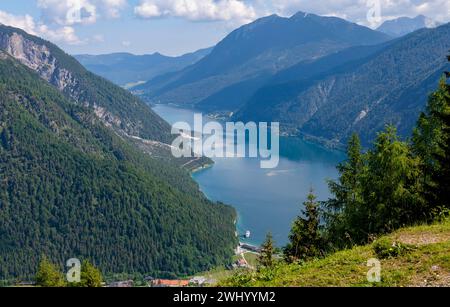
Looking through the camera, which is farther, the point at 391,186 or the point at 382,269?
the point at 391,186

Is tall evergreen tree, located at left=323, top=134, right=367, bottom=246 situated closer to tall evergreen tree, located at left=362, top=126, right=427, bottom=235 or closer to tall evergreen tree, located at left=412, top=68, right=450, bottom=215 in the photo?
tall evergreen tree, located at left=362, top=126, right=427, bottom=235

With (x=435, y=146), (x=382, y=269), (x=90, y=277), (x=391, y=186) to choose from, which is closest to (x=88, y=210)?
(x=90, y=277)

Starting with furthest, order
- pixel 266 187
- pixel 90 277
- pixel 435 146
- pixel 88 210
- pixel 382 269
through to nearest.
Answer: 1. pixel 88 210
2. pixel 266 187
3. pixel 90 277
4. pixel 435 146
5. pixel 382 269

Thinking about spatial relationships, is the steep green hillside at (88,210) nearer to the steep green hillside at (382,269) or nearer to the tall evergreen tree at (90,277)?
the tall evergreen tree at (90,277)

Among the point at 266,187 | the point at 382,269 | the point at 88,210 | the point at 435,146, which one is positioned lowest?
the point at 88,210

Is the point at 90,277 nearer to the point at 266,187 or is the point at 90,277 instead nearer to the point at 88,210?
the point at 266,187

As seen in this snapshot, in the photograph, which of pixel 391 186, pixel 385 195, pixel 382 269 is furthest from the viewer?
pixel 385 195

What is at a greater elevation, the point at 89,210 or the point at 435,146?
the point at 435,146
